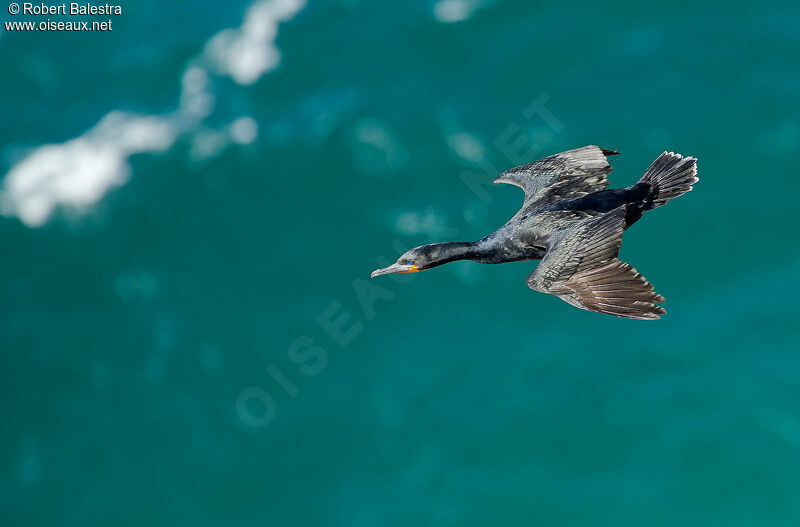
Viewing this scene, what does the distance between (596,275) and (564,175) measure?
11.7 ft

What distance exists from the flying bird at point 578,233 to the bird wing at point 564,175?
0.02 meters

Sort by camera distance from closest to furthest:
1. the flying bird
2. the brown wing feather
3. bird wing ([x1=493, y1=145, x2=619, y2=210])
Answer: the brown wing feather, the flying bird, bird wing ([x1=493, y1=145, x2=619, y2=210])

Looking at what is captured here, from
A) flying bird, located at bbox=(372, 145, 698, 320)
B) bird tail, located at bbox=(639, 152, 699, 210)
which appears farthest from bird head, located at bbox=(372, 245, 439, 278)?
bird tail, located at bbox=(639, 152, 699, 210)

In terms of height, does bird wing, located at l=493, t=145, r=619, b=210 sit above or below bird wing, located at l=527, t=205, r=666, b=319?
above

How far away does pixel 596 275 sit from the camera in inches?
532

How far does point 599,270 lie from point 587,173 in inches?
137

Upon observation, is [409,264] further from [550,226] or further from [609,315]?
[609,315]

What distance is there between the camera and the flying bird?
13273mm

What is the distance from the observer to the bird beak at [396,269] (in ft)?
51.6

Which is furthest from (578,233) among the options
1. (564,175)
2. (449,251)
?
(564,175)

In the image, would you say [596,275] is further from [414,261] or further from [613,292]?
[414,261]

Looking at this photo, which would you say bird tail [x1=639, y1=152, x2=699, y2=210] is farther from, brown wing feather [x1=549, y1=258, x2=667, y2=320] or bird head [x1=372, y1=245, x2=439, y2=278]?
bird head [x1=372, y1=245, x2=439, y2=278]

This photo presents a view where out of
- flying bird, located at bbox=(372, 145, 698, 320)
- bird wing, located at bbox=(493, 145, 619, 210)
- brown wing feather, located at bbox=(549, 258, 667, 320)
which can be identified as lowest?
brown wing feather, located at bbox=(549, 258, 667, 320)

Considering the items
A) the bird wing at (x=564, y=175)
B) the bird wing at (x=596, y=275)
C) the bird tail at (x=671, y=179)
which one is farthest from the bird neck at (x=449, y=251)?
the bird tail at (x=671, y=179)
